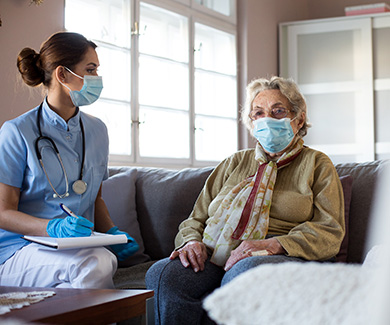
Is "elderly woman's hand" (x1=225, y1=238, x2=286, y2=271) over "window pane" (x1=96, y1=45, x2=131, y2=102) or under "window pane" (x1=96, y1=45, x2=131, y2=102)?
under

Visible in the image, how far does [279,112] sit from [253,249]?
608 mm

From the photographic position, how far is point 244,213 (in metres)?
1.92

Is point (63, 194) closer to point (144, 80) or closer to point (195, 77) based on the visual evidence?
point (144, 80)

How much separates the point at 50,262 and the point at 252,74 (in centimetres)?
352

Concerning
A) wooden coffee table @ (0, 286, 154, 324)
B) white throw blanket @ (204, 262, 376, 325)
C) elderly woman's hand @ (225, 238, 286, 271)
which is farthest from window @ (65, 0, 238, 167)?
white throw blanket @ (204, 262, 376, 325)

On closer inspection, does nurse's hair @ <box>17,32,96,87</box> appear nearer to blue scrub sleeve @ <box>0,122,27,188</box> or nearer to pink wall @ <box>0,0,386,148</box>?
blue scrub sleeve @ <box>0,122,27,188</box>

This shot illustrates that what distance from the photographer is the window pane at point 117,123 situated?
367 cm

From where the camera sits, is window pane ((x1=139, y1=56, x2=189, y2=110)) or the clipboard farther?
window pane ((x1=139, y1=56, x2=189, y2=110))

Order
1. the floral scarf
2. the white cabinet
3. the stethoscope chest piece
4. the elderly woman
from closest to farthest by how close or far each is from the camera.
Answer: the elderly woman
the floral scarf
the stethoscope chest piece
the white cabinet

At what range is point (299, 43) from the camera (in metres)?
5.21

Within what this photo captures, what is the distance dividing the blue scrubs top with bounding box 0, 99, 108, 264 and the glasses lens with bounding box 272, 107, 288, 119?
2.29ft

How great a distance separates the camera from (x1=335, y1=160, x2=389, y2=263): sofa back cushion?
6.77 feet

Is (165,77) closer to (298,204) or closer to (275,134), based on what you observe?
(275,134)

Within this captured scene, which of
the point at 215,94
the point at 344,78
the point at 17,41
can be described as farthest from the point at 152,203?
the point at 344,78
